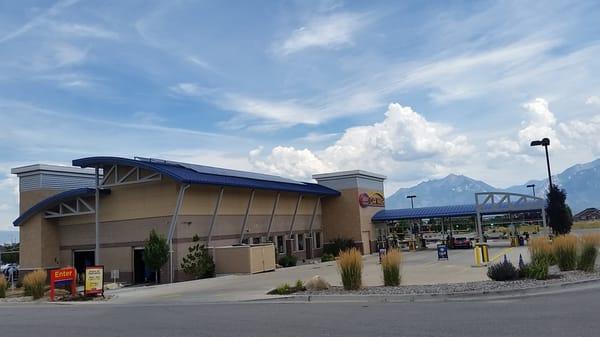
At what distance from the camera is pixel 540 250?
19.4 m

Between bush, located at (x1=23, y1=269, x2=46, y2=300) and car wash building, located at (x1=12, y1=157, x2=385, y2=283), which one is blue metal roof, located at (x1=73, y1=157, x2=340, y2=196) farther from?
bush, located at (x1=23, y1=269, x2=46, y2=300)

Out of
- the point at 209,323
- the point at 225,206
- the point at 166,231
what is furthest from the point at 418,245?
the point at 209,323

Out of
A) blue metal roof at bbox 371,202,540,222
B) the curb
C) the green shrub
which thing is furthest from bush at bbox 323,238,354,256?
the curb

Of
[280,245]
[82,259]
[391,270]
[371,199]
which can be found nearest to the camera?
[391,270]


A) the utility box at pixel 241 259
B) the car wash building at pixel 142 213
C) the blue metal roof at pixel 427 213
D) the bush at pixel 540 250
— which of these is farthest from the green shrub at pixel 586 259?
the blue metal roof at pixel 427 213

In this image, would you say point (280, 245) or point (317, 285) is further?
point (280, 245)

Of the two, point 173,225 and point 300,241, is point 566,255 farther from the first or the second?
point 300,241

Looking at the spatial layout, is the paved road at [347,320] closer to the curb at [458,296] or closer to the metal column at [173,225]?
the curb at [458,296]

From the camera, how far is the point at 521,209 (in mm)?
45906

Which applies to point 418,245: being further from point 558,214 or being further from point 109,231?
point 109,231

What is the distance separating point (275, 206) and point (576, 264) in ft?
82.4

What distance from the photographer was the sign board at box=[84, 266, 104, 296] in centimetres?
2280

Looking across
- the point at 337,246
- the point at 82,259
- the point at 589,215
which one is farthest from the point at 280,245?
the point at 589,215

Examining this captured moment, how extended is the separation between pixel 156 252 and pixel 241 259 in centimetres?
497
